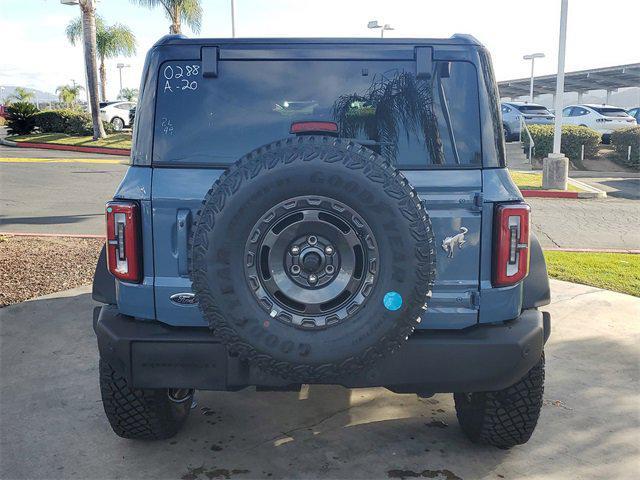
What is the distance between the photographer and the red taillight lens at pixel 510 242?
9.28 ft

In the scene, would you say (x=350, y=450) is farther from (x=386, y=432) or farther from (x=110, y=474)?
(x=110, y=474)

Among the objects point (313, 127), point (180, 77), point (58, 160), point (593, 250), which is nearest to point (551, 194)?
point (593, 250)

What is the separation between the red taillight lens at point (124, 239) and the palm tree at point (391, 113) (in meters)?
1.03

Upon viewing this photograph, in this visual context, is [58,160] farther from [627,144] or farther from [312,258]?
[312,258]

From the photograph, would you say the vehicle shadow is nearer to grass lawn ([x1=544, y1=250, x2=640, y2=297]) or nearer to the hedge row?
grass lawn ([x1=544, y1=250, x2=640, y2=297])

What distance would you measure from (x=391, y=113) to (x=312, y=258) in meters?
0.82

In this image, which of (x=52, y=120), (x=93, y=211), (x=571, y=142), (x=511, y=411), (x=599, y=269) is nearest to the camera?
(x=511, y=411)

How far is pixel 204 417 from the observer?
12.3 ft

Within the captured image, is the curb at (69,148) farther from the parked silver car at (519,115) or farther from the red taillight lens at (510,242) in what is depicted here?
the red taillight lens at (510,242)

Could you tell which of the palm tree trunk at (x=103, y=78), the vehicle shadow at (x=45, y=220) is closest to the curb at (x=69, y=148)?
the vehicle shadow at (x=45, y=220)

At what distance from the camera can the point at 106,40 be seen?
51000 millimetres

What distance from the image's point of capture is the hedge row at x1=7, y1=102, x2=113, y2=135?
2709 centimetres

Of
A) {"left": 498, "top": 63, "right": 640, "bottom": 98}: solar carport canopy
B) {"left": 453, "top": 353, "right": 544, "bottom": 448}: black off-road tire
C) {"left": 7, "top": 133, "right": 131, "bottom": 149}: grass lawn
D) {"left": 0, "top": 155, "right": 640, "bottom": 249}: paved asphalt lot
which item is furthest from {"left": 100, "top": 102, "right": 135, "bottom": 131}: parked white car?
{"left": 498, "top": 63, "right": 640, "bottom": 98}: solar carport canopy

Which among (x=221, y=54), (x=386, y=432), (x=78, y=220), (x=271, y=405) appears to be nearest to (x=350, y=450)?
(x=386, y=432)
